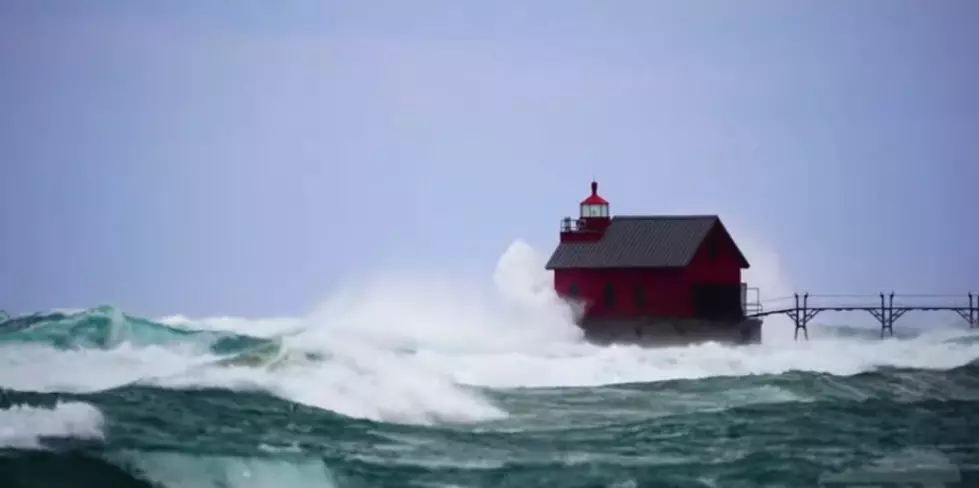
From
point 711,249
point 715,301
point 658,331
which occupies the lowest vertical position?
point 658,331

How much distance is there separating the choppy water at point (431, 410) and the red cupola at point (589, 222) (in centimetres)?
274

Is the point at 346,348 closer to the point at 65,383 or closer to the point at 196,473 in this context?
the point at 65,383

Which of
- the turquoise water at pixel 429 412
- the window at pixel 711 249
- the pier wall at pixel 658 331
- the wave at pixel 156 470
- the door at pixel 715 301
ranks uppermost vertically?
the window at pixel 711 249

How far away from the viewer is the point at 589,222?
1931 centimetres

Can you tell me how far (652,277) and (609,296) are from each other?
2.15 ft

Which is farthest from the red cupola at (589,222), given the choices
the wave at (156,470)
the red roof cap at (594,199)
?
the wave at (156,470)

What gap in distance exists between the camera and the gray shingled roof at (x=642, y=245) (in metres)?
18.7

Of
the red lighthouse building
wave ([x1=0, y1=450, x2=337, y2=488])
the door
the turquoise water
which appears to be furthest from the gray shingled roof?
wave ([x1=0, y1=450, x2=337, y2=488])

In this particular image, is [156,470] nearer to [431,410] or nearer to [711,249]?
[431,410]

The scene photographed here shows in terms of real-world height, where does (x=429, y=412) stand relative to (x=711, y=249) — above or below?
below

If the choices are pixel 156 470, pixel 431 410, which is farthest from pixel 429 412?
pixel 156 470

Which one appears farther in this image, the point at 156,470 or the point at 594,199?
the point at 594,199

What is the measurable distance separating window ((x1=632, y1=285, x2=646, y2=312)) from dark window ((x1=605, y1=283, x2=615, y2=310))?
11.9 inches

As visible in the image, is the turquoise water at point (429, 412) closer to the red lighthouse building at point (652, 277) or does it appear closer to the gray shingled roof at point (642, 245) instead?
the red lighthouse building at point (652, 277)
